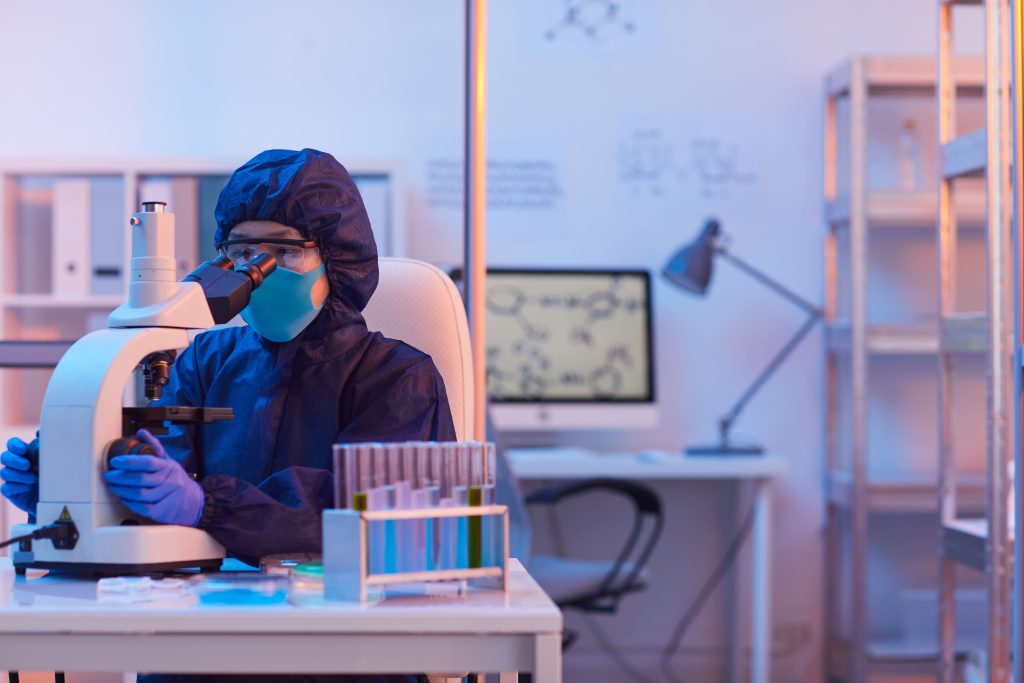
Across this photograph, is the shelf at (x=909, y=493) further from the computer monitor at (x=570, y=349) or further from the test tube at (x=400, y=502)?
the test tube at (x=400, y=502)

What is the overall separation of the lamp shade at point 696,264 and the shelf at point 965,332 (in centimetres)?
93

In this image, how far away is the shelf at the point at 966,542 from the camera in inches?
89.7

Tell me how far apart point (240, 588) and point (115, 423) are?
189 mm

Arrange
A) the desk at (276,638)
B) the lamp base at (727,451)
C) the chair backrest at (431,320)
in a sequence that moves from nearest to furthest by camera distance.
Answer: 1. the desk at (276,638)
2. the chair backrest at (431,320)
3. the lamp base at (727,451)

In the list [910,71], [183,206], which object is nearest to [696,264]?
[910,71]

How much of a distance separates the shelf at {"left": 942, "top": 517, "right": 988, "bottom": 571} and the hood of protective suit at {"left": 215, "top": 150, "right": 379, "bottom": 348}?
1.34 meters

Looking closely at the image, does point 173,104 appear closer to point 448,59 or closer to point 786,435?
point 448,59

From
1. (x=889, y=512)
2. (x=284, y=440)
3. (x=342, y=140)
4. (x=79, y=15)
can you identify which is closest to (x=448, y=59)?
(x=342, y=140)

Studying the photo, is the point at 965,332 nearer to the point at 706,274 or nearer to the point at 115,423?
the point at 706,274

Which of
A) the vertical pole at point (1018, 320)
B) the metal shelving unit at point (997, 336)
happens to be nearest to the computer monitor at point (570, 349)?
the metal shelving unit at point (997, 336)

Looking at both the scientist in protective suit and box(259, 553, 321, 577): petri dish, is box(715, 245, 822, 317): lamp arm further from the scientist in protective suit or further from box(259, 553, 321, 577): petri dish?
box(259, 553, 321, 577): petri dish

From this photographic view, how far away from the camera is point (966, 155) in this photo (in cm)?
234

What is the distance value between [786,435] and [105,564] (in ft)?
9.28

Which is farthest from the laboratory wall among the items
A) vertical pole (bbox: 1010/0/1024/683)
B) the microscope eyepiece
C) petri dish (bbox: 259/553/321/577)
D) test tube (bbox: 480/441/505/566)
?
test tube (bbox: 480/441/505/566)
